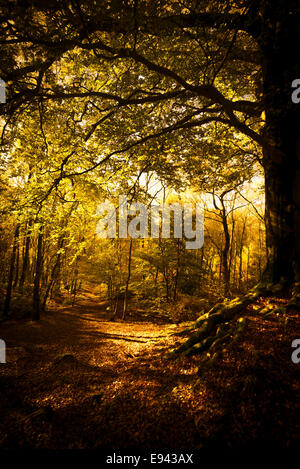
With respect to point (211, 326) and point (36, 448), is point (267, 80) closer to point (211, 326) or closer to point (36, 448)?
point (211, 326)

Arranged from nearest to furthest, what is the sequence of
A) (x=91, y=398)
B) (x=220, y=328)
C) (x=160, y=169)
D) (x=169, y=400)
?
(x=169, y=400), (x=91, y=398), (x=220, y=328), (x=160, y=169)

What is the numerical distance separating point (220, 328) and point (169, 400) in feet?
6.61

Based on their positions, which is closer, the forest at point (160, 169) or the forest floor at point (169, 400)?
the forest floor at point (169, 400)

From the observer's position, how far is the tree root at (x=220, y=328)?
4.34 meters

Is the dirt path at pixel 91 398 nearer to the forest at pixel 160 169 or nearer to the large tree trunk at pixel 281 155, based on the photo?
the forest at pixel 160 169

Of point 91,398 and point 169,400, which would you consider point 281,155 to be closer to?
point 169,400

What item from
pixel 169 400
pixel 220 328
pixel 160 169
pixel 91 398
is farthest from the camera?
pixel 160 169

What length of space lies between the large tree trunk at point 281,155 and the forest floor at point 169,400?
1199 mm

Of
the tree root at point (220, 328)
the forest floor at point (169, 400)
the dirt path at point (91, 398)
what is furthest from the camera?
the tree root at point (220, 328)

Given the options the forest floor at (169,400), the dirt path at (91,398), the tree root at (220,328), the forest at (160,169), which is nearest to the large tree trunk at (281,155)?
the forest at (160,169)

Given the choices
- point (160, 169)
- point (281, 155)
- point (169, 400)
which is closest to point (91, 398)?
point (169, 400)

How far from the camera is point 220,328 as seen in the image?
4.65 metres

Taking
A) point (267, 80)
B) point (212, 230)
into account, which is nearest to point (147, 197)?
point (267, 80)
